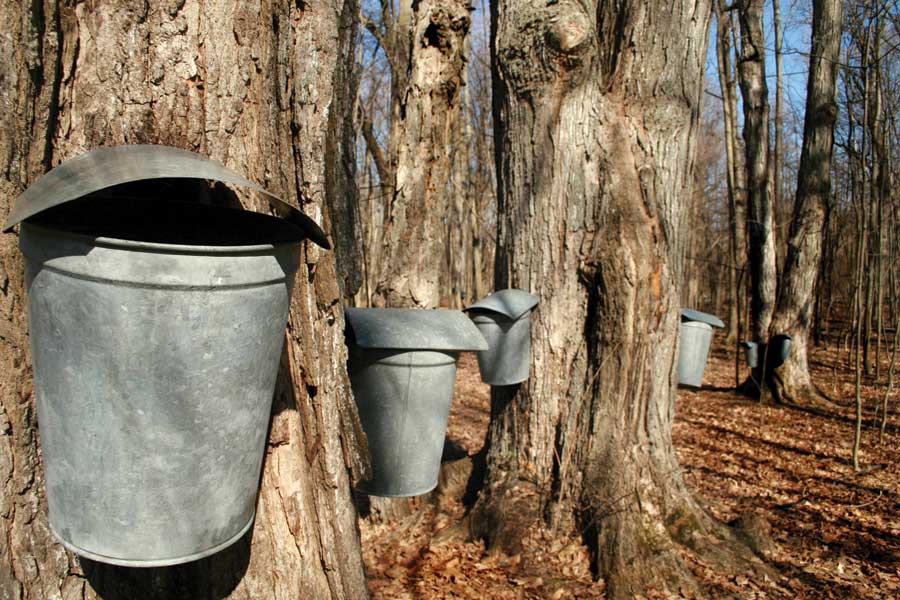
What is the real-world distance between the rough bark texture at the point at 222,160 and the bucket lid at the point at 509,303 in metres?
1.47

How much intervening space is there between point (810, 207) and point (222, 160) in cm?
810

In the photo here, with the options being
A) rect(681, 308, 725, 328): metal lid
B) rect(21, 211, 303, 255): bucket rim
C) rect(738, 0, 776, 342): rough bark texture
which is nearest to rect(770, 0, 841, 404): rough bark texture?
rect(738, 0, 776, 342): rough bark texture

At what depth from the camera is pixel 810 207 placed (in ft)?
25.6

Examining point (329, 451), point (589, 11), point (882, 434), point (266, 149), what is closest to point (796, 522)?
point (882, 434)

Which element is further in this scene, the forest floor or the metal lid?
the metal lid

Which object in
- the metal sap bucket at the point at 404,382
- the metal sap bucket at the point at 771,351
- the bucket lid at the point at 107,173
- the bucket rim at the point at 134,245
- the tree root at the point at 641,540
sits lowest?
the tree root at the point at 641,540

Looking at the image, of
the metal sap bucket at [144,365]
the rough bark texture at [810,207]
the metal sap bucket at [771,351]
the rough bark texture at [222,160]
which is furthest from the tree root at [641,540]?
the rough bark texture at [810,207]

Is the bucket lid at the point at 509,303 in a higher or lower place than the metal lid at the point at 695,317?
higher

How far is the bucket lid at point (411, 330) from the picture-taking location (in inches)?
83.3

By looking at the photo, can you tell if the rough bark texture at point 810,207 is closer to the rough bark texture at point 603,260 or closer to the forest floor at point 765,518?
the forest floor at point 765,518

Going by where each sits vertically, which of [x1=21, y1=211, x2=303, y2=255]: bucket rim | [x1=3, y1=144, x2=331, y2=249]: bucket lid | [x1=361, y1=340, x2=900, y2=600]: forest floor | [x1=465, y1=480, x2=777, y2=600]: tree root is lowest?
[x1=361, y1=340, x2=900, y2=600]: forest floor

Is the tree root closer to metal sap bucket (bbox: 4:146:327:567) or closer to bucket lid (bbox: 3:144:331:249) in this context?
metal sap bucket (bbox: 4:146:327:567)

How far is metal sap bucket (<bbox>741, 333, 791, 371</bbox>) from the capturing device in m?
7.84

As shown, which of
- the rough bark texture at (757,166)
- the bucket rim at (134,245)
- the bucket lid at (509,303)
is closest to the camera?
the bucket rim at (134,245)
